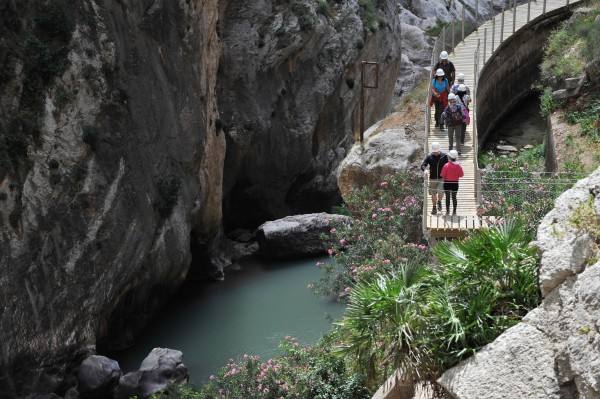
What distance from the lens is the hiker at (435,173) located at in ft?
63.4

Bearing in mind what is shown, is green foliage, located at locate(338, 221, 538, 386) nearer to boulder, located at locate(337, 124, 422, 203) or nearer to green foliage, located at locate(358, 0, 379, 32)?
boulder, located at locate(337, 124, 422, 203)

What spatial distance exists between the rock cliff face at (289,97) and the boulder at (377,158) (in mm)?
12854

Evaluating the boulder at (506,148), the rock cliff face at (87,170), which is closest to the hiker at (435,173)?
the rock cliff face at (87,170)

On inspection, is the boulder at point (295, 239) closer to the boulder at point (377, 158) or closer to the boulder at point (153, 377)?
the boulder at point (377, 158)

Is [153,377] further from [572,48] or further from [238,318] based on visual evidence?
[572,48]

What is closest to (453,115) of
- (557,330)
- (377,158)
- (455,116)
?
(455,116)

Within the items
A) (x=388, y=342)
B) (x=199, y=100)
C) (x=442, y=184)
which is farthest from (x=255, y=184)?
(x=388, y=342)

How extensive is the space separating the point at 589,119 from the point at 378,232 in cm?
714

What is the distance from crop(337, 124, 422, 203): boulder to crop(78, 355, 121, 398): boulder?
8675mm

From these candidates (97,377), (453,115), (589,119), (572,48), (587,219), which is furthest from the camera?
(572,48)

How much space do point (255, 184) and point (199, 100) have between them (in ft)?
37.2

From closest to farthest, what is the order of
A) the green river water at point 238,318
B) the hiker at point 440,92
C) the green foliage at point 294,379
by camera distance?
the green foliage at point 294,379
the hiker at point 440,92
the green river water at point 238,318

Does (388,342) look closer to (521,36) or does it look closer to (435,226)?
(435,226)

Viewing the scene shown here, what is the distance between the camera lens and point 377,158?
26812mm
